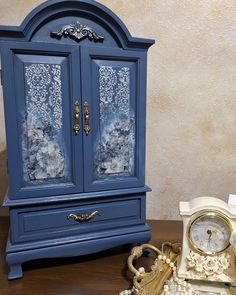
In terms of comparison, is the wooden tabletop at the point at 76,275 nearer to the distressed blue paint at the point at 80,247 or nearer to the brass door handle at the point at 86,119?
the distressed blue paint at the point at 80,247

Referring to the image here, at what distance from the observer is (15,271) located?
3.00 ft

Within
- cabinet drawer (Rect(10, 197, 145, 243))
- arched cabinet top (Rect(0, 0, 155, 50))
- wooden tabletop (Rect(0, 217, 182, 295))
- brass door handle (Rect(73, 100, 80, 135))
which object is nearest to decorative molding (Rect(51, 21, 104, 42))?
arched cabinet top (Rect(0, 0, 155, 50))

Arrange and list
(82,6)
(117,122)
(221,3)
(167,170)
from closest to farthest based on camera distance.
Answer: (82,6) → (117,122) → (221,3) → (167,170)

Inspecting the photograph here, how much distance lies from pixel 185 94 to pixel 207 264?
0.86 m

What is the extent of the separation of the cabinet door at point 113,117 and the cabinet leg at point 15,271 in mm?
363

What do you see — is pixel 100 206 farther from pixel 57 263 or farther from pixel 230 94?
pixel 230 94

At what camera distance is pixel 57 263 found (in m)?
1.01

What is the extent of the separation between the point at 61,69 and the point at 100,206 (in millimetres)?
514

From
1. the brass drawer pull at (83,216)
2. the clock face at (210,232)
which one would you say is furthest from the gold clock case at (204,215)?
the brass drawer pull at (83,216)

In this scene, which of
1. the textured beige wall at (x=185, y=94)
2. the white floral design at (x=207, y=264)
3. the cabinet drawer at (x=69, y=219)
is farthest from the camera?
the textured beige wall at (x=185, y=94)

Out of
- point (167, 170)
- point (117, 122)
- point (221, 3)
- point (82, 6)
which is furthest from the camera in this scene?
point (167, 170)

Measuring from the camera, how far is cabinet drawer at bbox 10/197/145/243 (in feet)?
3.00

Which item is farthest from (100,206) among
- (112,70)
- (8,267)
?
(112,70)

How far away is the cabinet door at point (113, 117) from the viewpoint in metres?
0.94
